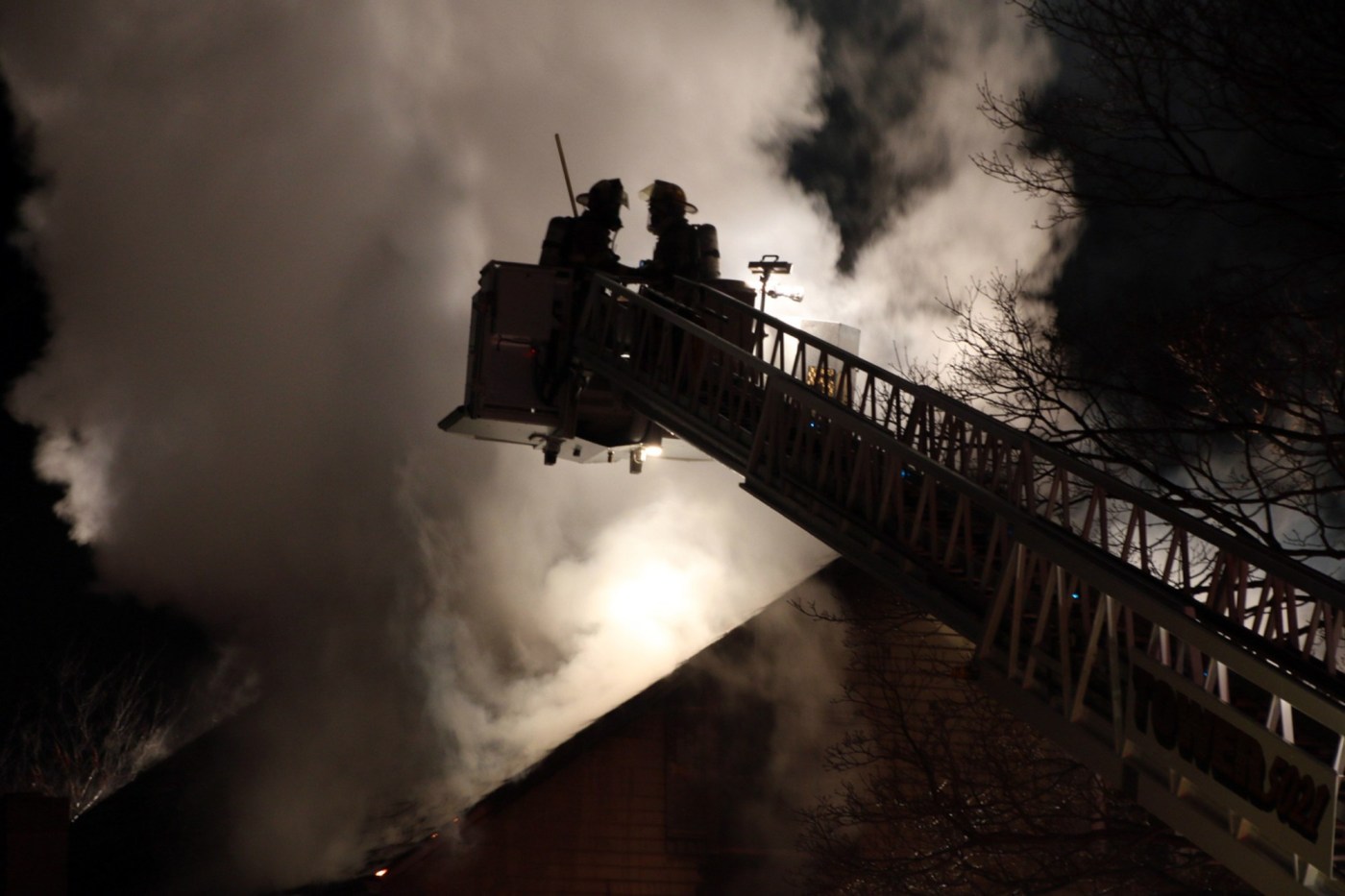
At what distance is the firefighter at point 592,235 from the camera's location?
38.1 feet

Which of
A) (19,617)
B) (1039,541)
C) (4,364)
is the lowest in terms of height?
(1039,541)

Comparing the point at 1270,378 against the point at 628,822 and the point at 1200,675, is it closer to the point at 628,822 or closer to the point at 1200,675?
the point at 1200,675

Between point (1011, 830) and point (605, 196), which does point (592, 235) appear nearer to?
point (605, 196)

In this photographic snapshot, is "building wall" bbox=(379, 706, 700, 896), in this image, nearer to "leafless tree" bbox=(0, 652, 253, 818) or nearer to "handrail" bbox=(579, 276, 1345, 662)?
"handrail" bbox=(579, 276, 1345, 662)

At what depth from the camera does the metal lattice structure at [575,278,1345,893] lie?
5039mm

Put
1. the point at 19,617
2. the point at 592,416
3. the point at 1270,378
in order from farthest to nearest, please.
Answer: the point at 19,617, the point at 592,416, the point at 1270,378

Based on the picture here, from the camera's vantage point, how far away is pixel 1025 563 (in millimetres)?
6219

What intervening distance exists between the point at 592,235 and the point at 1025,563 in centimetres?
676

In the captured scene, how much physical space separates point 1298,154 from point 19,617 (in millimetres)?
32735

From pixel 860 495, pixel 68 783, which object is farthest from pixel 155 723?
pixel 860 495

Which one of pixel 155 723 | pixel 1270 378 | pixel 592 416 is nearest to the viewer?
pixel 1270 378

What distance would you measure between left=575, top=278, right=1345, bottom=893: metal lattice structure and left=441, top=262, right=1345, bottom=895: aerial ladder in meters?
0.01

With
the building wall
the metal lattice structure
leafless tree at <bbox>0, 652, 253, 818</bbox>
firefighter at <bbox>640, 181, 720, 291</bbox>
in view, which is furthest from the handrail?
leafless tree at <bbox>0, 652, 253, 818</bbox>

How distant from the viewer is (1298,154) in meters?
8.35
